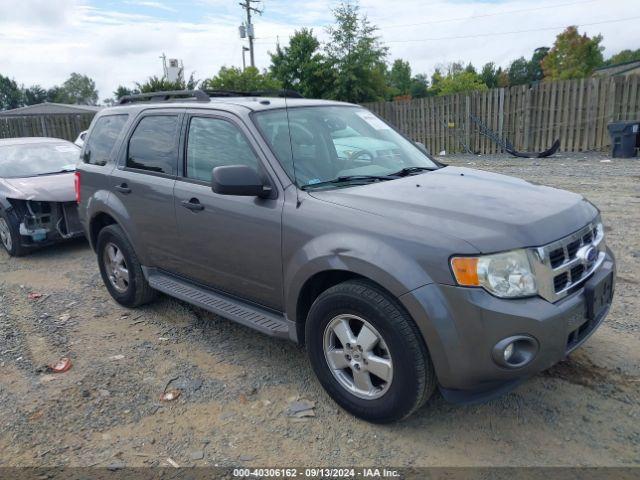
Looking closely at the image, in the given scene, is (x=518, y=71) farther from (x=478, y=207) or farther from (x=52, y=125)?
(x=478, y=207)

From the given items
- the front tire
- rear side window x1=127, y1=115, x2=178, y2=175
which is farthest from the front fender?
rear side window x1=127, y1=115, x2=178, y2=175

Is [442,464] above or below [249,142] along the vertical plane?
below

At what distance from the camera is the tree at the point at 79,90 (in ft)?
321

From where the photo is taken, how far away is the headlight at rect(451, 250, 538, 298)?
2564mm

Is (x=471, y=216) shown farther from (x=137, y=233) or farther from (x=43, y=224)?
(x=43, y=224)

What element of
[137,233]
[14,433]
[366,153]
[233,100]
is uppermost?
[233,100]

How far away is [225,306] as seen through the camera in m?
3.86

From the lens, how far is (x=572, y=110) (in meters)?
14.7

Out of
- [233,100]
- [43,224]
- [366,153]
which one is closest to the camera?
[366,153]

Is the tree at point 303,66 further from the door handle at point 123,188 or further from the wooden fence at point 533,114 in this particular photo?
the door handle at point 123,188

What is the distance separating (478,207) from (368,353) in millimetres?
1026

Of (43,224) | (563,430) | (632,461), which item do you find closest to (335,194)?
(563,430)

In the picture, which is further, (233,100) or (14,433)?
(233,100)

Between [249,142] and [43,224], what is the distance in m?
4.90
